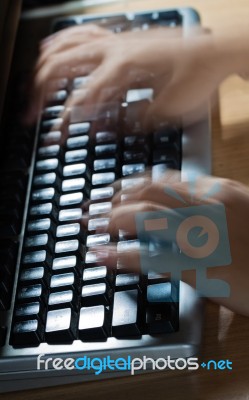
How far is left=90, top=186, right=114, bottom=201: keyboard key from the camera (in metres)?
0.63

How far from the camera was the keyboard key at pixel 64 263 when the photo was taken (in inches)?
22.9

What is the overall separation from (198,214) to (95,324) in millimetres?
128

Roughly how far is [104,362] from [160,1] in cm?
51

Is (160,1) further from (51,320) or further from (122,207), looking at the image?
(51,320)

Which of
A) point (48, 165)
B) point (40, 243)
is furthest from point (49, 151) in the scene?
point (40, 243)

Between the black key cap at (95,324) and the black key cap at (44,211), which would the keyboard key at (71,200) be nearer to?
the black key cap at (44,211)

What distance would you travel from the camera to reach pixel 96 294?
55cm

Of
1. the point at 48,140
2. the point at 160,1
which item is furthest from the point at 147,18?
the point at 48,140

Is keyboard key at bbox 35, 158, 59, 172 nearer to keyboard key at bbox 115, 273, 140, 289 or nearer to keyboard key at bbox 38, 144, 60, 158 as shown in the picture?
keyboard key at bbox 38, 144, 60, 158

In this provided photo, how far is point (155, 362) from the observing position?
0.53 meters

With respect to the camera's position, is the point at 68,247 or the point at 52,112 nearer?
the point at 68,247

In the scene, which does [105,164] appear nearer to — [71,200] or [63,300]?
[71,200]

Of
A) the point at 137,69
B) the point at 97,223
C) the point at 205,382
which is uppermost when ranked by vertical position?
the point at 137,69

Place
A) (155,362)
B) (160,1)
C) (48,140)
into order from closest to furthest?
(155,362) < (48,140) < (160,1)
